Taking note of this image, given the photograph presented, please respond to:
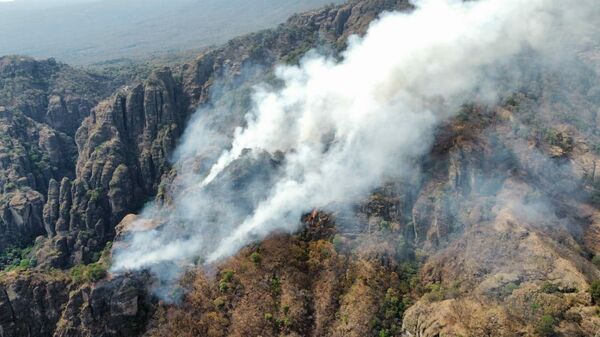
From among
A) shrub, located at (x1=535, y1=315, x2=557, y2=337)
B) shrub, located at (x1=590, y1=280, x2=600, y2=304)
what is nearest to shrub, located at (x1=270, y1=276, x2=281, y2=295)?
shrub, located at (x1=535, y1=315, x2=557, y2=337)

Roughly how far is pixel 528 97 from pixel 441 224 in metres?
21.5

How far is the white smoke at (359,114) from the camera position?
183ft

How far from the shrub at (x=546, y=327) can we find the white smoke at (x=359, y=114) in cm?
2143

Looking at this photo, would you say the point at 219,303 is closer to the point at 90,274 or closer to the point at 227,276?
the point at 227,276

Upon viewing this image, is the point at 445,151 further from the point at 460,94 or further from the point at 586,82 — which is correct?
the point at 586,82

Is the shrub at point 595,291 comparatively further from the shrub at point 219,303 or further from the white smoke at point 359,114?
the shrub at point 219,303

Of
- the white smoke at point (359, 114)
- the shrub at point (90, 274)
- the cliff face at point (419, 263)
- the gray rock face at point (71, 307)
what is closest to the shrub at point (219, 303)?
the cliff face at point (419, 263)

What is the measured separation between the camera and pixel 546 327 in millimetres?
37562

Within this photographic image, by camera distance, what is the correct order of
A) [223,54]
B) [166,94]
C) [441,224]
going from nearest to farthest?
[441,224] < [166,94] < [223,54]

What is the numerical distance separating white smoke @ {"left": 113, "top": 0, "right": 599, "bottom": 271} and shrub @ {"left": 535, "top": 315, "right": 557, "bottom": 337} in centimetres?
2143

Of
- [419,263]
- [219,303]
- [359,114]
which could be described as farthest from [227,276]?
[359,114]

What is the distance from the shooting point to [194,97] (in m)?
89.4

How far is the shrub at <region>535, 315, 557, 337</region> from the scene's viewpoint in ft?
123

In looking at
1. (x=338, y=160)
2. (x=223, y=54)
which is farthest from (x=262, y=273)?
(x=223, y=54)
